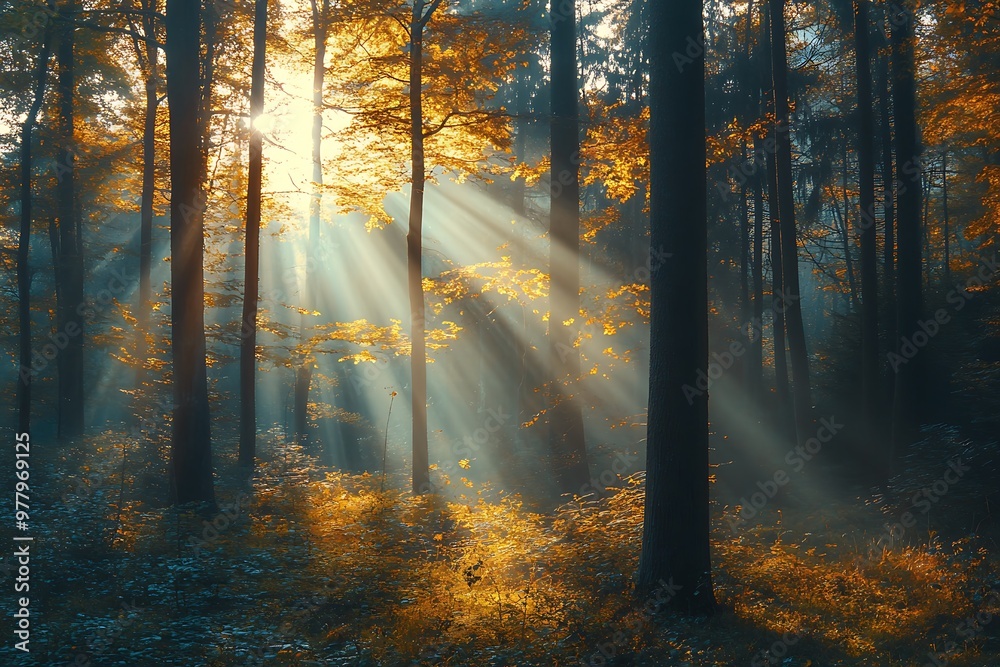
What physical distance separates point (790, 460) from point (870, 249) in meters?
5.44

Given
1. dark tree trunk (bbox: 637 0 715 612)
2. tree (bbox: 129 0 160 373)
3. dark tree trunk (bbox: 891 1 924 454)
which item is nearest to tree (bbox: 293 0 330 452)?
tree (bbox: 129 0 160 373)

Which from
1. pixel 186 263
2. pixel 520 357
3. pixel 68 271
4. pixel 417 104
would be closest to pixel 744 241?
pixel 520 357

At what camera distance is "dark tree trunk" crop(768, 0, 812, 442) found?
15039 mm

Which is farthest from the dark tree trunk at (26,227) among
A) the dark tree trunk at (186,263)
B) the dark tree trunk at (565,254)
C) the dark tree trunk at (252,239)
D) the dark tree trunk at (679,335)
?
the dark tree trunk at (679,335)

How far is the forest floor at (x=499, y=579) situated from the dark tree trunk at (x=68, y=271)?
6518mm

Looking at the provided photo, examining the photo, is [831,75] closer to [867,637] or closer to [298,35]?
[298,35]

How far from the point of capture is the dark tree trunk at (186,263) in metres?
10.9

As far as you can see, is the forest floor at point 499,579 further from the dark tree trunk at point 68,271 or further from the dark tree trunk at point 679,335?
the dark tree trunk at point 68,271

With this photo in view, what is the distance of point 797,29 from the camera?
17609mm

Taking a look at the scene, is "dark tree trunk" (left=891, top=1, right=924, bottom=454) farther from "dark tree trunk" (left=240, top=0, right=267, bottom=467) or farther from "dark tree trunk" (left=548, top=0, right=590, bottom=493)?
"dark tree trunk" (left=240, top=0, right=267, bottom=467)

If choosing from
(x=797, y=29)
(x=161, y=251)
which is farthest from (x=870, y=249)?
(x=161, y=251)

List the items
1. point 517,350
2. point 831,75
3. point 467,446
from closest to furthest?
point 831,75 < point 467,446 < point 517,350

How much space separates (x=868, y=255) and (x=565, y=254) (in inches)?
263

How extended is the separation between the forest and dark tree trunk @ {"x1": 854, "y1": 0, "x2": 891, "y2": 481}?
0.07m
